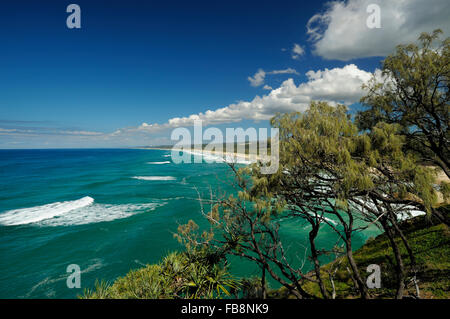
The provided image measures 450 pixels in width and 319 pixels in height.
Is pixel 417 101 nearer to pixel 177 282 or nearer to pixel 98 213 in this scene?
pixel 177 282

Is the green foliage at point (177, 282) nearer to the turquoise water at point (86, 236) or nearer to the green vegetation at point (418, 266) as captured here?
the turquoise water at point (86, 236)

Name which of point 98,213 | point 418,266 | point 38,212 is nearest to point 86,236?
point 98,213

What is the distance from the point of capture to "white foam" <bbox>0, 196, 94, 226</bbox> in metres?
21.4

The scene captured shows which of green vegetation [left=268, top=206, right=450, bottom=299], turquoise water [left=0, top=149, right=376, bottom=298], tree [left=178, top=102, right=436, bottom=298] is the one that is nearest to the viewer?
tree [left=178, top=102, right=436, bottom=298]

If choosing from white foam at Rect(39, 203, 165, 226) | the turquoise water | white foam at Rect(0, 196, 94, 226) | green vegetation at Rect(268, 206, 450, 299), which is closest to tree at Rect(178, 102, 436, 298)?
green vegetation at Rect(268, 206, 450, 299)

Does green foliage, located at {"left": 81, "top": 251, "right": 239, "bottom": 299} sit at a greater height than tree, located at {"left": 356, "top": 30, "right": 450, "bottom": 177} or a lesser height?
lesser

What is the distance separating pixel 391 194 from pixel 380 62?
13.7 ft

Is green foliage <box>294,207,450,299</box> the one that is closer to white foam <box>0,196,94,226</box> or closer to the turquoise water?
the turquoise water

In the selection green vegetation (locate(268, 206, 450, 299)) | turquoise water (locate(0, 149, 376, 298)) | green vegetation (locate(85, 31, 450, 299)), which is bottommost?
turquoise water (locate(0, 149, 376, 298))

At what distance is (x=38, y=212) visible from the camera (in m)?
23.7
